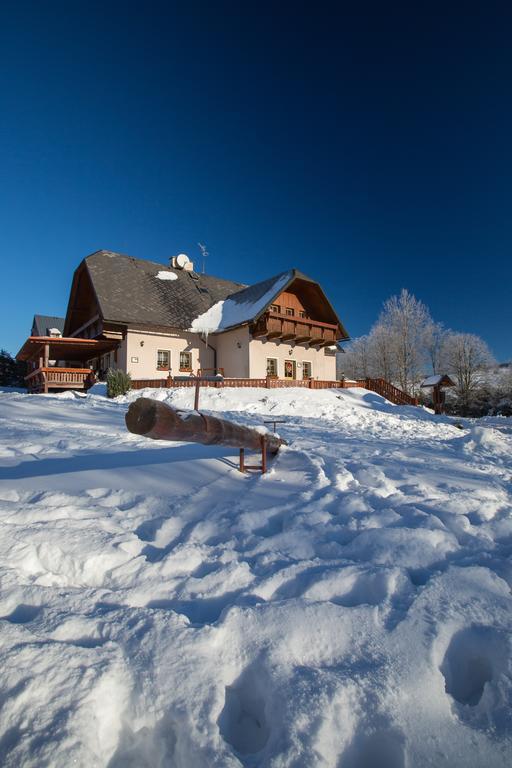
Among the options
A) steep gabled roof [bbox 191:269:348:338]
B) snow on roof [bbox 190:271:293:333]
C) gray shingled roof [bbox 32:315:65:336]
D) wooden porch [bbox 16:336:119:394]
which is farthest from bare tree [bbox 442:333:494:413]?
gray shingled roof [bbox 32:315:65:336]

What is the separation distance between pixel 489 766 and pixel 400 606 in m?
0.82

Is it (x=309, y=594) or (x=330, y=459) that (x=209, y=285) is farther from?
(x=309, y=594)

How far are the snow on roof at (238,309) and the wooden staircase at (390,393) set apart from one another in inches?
327

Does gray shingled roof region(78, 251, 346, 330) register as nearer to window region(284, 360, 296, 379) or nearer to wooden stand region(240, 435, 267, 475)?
window region(284, 360, 296, 379)

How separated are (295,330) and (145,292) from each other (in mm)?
10428

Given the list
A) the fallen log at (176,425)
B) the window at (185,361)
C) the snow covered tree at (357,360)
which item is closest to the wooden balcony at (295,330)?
the window at (185,361)

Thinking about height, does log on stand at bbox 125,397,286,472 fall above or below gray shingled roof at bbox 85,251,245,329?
below

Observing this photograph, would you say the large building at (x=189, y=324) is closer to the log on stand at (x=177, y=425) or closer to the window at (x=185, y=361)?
the window at (x=185, y=361)

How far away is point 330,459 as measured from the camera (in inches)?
238

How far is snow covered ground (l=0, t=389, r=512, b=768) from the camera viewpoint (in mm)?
1444

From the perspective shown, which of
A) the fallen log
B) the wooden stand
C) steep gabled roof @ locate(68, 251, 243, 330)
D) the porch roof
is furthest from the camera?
steep gabled roof @ locate(68, 251, 243, 330)

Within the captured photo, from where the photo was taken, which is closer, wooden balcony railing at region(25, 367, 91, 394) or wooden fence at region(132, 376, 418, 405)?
wooden fence at region(132, 376, 418, 405)

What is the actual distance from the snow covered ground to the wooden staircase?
18182mm

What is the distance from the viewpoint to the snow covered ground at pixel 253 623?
1444 millimetres
